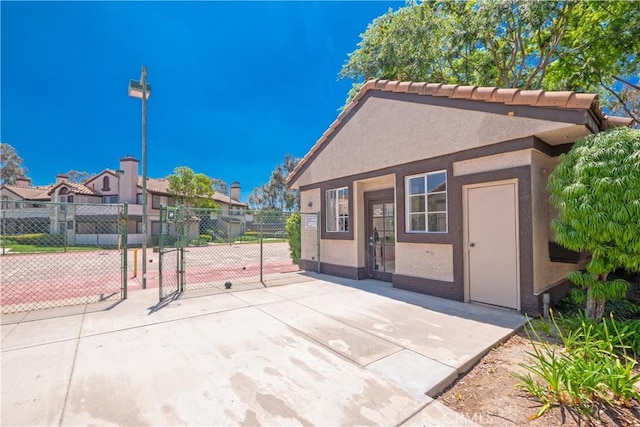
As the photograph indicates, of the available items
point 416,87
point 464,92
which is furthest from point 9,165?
point 464,92

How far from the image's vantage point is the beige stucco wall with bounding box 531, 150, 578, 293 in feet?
16.6

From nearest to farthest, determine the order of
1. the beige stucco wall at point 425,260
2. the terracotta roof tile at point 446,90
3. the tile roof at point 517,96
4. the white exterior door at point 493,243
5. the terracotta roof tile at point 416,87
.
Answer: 1. the tile roof at point 517,96
2. the white exterior door at point 493,243
3. the terracotta roof tile at point 446,90
4. the beige stucco wall at point 425,260
5. the terracotta roof tile at point 416,87

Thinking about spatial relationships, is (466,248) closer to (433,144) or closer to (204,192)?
(433,144)

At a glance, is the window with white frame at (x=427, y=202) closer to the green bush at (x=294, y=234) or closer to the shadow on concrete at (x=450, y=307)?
the shadow on concrete at (x=450, y=307)

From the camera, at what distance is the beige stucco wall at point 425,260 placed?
625 cm

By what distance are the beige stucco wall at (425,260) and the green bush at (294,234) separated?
15.3ft

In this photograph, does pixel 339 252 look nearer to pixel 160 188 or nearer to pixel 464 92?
pixel 464 92

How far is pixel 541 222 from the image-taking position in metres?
5.25

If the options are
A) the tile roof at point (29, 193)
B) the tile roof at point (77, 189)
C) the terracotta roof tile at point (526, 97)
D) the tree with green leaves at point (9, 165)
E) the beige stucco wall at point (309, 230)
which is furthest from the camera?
the tree with green leaves at point (9, 165)

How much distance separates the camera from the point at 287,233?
11203 millimetres

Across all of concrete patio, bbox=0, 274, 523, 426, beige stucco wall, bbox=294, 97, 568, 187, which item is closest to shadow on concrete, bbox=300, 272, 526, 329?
concrete patio, bbox=0, 274, 523, 426

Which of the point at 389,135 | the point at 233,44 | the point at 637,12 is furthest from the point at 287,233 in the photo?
the point at 637,12

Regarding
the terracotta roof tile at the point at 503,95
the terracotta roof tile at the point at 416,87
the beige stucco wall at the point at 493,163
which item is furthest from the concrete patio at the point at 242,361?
the terracotta roof tile at the point at 416,87

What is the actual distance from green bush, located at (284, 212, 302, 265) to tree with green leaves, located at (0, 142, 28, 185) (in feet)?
175
